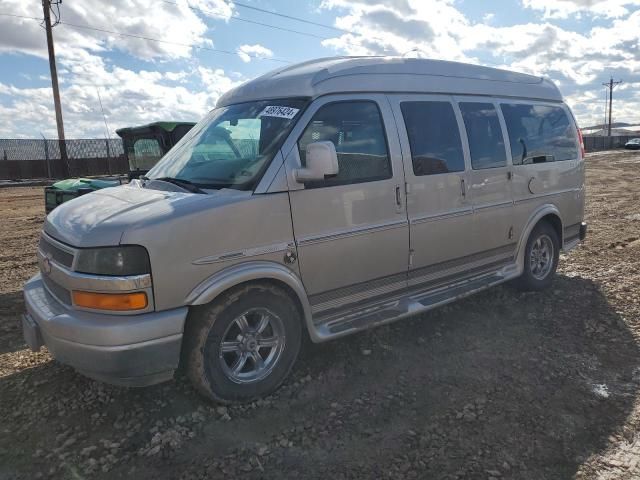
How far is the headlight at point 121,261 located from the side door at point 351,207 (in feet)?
3.44

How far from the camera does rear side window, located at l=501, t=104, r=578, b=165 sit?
527 cm

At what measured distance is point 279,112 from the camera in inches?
147

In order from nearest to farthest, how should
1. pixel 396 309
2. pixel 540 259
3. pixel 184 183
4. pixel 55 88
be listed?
pixel 184 183, pixel 396 309, pixel 540 259, pixel 55 88

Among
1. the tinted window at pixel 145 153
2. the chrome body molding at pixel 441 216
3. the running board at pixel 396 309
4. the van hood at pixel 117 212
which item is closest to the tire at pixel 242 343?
the running board at pixel 396 309

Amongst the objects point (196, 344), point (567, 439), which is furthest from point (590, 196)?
point (196, 344)

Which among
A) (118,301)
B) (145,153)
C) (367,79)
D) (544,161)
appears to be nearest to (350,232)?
(367,79)

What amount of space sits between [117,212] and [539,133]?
448cm

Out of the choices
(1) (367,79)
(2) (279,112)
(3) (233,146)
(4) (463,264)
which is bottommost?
(4) (463,264)

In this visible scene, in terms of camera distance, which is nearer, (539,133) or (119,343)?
(119,343)

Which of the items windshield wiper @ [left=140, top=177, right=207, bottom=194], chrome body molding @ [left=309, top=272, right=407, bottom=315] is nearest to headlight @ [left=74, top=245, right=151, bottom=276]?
windshield wiper @ [left=140, top=177, right=207, bottom=194]

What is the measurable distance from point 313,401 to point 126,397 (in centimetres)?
131

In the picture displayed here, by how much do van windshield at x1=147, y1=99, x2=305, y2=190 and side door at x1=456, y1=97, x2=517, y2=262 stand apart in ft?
6.25

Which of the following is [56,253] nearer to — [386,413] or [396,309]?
[386,413]

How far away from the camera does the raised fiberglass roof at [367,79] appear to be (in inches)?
151
